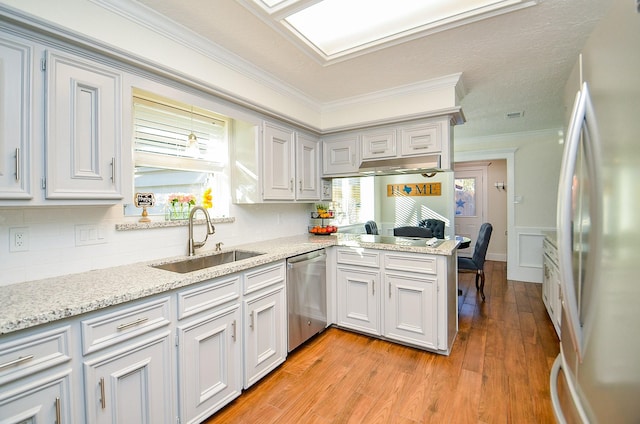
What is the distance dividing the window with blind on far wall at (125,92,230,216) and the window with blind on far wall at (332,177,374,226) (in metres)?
2.00

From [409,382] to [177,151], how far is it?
2.55 m

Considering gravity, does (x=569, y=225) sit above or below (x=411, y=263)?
above

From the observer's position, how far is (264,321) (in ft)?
7.18

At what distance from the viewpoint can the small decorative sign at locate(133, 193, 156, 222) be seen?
2.08 metres

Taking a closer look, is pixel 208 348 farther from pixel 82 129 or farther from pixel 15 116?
pixel 15 116

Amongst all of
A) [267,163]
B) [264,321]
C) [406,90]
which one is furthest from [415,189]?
[264,321]

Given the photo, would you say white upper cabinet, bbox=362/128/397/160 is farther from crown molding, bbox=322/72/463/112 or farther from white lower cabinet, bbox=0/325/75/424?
white lower cabinet, bbox=0/325/75/424

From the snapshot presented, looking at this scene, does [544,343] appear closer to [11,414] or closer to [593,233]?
[593,233]

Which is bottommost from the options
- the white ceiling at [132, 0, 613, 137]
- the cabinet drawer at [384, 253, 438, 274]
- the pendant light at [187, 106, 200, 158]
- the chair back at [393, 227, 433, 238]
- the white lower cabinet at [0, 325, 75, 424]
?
the white lower cabinet at [0, 325, 75, 424]

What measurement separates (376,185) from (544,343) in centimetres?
268

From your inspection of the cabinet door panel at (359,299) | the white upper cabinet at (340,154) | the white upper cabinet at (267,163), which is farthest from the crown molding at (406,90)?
the cabinet door panel at (359,299)

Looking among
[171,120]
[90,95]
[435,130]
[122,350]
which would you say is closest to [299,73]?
[171,120]

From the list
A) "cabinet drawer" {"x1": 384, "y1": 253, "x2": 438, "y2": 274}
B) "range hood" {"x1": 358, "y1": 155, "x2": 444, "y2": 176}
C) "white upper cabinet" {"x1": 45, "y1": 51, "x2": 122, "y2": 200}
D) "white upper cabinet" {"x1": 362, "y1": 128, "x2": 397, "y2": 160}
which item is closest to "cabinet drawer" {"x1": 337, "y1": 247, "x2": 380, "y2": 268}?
"cabinet drawer" {"x1": 384, "y1": 253, "x2": 438, "y2": 274}

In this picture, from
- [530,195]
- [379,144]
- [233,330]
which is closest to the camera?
[233,330]
